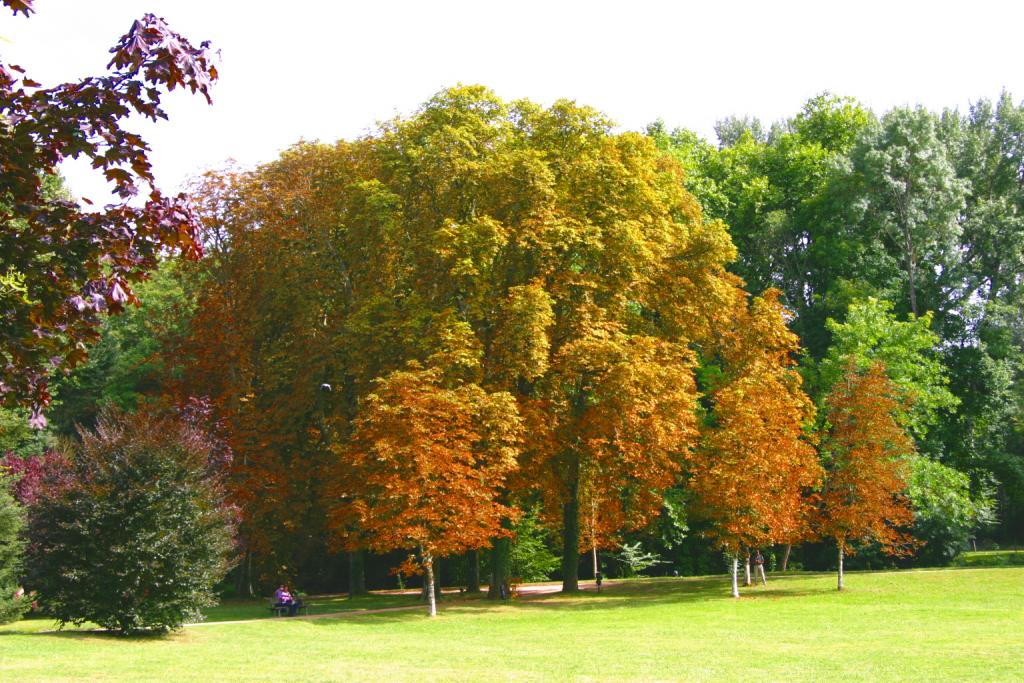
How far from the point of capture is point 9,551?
25.7m

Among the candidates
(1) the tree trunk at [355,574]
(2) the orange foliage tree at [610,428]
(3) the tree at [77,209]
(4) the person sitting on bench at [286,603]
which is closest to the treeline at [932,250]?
(2) the orange foliage tree at [610,428]

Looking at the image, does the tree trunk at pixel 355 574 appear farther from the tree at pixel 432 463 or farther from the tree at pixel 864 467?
the tree at pixel 864 467

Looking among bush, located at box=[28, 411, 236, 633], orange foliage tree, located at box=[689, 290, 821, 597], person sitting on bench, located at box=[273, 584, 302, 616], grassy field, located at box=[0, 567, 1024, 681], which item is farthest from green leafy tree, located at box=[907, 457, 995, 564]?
bush, located at box=[28, 411, 236, 633]

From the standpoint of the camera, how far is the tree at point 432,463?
26.9 metres

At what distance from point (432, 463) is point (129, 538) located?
839 centimetres

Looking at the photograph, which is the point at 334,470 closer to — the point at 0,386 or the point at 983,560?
the point at 0,386

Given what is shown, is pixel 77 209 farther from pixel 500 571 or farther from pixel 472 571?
pixel 472 571

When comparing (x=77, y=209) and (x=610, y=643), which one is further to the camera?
(x=610, y=643)

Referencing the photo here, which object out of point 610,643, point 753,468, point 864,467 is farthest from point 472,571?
point 610,643

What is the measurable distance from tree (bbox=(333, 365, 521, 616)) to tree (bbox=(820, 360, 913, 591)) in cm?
1096

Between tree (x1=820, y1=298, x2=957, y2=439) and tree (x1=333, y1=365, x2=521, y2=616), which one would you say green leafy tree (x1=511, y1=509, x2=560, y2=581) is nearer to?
tree (x1=333, y1=365, x2=521, y2=616)

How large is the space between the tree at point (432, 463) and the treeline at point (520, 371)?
0.32ft

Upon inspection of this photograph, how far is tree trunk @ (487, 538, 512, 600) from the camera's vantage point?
32.4 m

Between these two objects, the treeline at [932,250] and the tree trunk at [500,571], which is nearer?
the tree trunk at [500,571]
